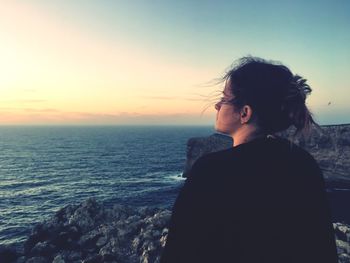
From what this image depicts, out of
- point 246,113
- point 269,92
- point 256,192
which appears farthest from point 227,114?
point 256,192

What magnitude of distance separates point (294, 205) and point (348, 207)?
52767 mm

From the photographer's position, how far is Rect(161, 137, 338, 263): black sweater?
1.90 meters

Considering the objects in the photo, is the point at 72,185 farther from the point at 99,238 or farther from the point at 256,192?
the point at 256,192

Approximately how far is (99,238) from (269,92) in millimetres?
20751

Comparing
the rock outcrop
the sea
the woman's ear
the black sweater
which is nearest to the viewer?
the black sweater

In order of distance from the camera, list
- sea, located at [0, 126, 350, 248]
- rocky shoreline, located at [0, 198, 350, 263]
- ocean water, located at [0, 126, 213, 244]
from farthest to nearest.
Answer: ocean water, located at [0, 126, 213, 244]
sea, located at [0, 126, 350, 248]
rocky shoreline, located at [0, 198, 350, 263]

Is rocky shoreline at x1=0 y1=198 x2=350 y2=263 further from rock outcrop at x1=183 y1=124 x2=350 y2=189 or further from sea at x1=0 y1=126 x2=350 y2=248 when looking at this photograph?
rock outcrop at x1=183 y1=124 x2=350 y2=189

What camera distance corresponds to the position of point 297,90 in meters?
2.27

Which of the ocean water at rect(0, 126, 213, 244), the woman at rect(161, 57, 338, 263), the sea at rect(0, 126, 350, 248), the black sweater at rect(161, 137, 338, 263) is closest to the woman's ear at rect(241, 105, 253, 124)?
the woman at rect(161, 57, 338, 263)

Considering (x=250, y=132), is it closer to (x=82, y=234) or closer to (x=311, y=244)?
A: (x=311, y=244)

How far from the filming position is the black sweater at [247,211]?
1.90 meters

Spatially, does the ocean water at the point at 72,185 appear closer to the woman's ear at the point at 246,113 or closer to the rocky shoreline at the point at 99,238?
the rocky shoreline at the point at 99,238

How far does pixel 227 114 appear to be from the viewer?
2.31 meters

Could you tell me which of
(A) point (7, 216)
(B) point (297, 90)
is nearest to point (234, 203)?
(B) point (297, 90)
